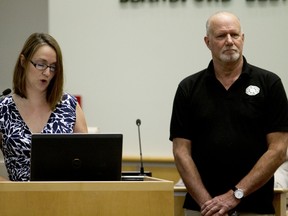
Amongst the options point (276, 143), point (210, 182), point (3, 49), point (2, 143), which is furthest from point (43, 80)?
point (3, 49)

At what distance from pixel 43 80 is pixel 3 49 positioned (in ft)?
12.8

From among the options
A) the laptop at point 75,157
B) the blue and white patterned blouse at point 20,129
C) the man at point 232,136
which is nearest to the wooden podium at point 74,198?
the laptop at point 75,157

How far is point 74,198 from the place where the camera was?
2.65 m

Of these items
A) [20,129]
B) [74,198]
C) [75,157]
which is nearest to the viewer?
[74,198]

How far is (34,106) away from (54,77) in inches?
7.5

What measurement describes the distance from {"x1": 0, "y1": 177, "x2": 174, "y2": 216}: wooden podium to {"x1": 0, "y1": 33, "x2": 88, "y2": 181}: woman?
482 millimetres

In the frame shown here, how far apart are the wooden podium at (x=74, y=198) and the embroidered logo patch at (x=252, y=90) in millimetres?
961

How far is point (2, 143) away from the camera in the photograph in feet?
10.6

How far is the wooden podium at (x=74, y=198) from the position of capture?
2.65 meters

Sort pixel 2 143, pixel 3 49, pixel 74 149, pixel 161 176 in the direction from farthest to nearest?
pixel 3 49
pixel 161 176
pixel 2 143
pixel 74 149

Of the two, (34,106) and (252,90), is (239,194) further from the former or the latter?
(34,106)

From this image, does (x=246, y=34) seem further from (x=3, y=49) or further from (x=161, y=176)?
(x=3, y=49)

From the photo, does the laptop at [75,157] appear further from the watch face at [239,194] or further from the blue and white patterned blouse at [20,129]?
the watch face at [239,194]

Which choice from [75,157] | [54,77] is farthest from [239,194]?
[54,77]
